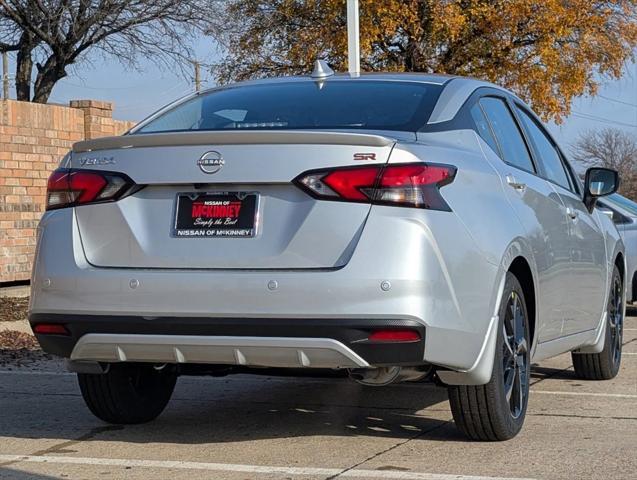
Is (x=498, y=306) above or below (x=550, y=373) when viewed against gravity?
above

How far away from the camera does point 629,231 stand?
12.9m

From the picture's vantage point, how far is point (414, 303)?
16.1 feet

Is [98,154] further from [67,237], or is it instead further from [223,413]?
[223,413]

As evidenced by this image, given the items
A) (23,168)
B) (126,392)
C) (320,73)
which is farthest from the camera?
(23,168)

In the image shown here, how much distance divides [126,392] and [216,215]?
1493 mm

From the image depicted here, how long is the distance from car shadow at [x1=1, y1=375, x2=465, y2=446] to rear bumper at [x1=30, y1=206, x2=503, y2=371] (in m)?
0.81

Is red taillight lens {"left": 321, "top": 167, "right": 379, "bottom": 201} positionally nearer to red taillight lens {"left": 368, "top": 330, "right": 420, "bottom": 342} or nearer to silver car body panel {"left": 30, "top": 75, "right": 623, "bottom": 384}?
silver car body panel {"left": 30, "top": 75, "right": 623, "bottom": 384}

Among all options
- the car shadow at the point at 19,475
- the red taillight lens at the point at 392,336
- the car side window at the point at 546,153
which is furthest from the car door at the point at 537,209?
the car shadow at the point at 19,475

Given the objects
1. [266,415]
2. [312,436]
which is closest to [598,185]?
[266,415]

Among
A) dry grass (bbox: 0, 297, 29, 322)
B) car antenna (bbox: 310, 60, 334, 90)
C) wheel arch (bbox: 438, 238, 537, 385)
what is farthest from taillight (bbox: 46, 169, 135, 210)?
dry grass (bbox: 0, 297, 29, 322)

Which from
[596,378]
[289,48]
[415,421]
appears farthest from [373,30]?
[415,421]

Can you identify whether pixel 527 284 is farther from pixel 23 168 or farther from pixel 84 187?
pixel 23 168

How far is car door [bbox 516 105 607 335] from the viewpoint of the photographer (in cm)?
690

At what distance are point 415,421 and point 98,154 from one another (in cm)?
216
